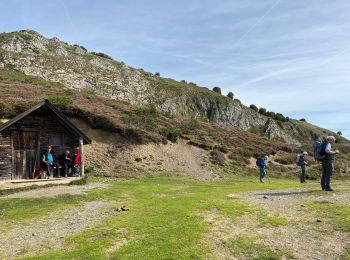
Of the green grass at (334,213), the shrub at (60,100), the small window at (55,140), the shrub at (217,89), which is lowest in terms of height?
the green grass at (334,213)

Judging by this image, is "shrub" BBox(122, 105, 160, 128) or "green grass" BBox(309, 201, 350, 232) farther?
"shrub" BBox(122, 105, 160, 128)

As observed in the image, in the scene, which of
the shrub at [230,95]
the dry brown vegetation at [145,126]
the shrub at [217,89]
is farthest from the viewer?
the shrub at [217,89]

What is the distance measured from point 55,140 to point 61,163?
172cm

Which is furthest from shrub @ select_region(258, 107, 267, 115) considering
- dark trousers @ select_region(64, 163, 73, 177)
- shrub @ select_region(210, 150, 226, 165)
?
dark trousers @ select_region(64, 163, 73, 177)

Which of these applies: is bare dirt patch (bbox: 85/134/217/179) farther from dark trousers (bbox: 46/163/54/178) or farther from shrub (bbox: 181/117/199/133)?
dark trousers (bbox: 46/163/54/178)

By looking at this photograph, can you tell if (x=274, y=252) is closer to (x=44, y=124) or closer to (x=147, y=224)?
(x=147, y=224)

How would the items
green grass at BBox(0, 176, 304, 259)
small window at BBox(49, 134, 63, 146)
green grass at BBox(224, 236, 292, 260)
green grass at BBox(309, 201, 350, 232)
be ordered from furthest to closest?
small window at BBox(49, 134, 63, 146) → green grass at BBox(309, 201, 350, 232) → green grass at BBox(0, 176, 304, 259) → green grass at BBox(224, 236, 292, 260)

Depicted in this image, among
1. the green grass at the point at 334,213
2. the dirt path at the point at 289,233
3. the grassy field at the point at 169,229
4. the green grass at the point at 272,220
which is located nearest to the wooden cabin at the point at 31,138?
the grassy field at the point at 169,229

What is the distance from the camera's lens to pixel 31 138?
27.7 m

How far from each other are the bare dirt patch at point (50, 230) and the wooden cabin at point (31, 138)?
11132 mm

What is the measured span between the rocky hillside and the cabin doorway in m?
45.2

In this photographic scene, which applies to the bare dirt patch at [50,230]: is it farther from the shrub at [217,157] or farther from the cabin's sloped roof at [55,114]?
the shrub at [217,157]

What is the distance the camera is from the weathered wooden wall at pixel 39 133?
86.3 feet

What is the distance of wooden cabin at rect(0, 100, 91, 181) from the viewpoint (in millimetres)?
26344
